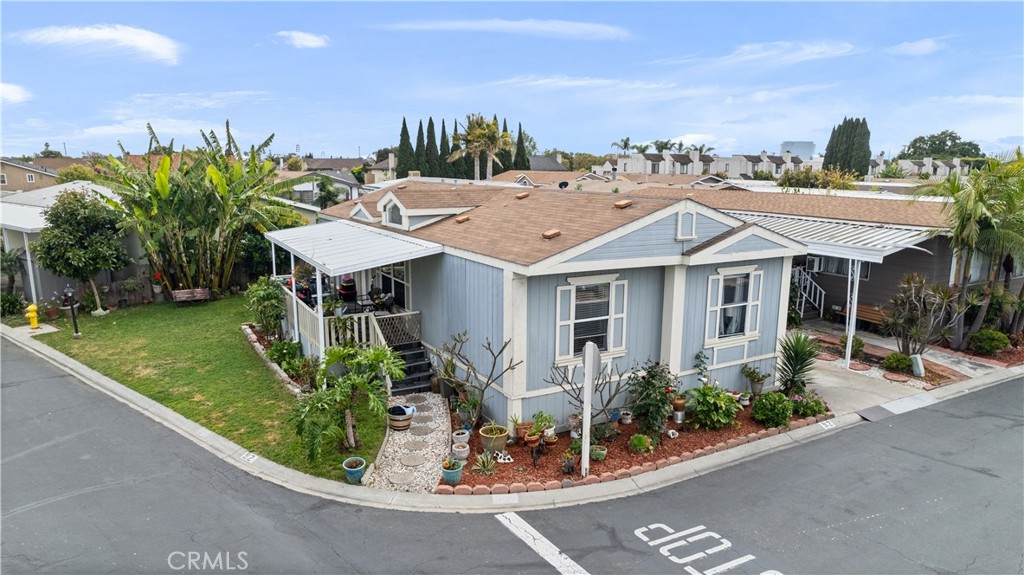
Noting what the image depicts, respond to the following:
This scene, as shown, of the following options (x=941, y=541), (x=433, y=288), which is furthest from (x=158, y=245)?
(x=941, y=541)

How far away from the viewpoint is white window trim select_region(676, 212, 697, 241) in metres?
10.8

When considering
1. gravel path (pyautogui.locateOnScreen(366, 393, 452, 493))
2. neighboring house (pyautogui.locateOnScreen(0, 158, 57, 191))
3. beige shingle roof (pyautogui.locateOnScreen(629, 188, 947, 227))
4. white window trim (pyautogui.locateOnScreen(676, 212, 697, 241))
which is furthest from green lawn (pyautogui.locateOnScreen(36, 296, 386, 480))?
neighboring house (pyautogui.locateOnScreen(0, 158, 57, 191))

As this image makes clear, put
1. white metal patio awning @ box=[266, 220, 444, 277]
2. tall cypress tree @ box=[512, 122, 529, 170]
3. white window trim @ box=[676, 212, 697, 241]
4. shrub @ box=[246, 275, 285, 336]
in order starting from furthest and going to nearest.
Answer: tall cypress tree @ box=[512, 122, 529, 170] → shrub @ box=[246, 275, 285, 336] → white metal patio awning @ box=[266, 220, 444, 277] → white window trim @ box=[676, 212, 697, 241]

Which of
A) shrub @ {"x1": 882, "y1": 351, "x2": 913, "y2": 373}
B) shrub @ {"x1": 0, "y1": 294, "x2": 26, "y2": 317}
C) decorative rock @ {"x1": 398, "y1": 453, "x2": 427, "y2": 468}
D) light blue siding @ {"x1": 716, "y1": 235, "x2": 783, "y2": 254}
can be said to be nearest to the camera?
decorative rock @ {"x1": 398, "y1": 453, "x2": 427, "y2": 468}

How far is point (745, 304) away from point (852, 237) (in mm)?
6098

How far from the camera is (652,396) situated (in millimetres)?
10344

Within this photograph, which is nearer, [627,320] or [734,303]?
[627,320]

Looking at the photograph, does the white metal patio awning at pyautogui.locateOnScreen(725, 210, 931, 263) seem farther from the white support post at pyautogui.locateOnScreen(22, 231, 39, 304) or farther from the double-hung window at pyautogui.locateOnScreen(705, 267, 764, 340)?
the white support post at pyautogui.locateOnScreen(22, 231, 39, 304)

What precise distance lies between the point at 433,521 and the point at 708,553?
346 cm

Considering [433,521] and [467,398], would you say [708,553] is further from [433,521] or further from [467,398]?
[467,398]

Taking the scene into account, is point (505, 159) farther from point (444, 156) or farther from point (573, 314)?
point (573, 314)

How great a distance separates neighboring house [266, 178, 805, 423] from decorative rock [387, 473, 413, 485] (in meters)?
1.99

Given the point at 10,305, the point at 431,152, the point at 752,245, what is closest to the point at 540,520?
the point at 752,245

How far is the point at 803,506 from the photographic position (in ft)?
28.0
